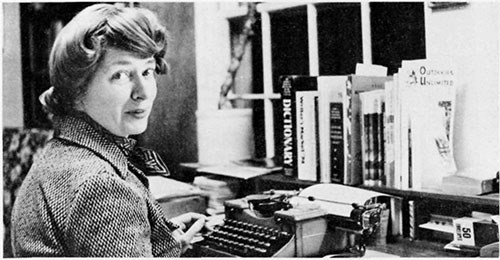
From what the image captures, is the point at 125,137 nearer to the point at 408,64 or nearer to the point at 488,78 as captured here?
the point at 408,64

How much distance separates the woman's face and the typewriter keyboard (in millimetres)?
325

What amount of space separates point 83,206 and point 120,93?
11.6 inches

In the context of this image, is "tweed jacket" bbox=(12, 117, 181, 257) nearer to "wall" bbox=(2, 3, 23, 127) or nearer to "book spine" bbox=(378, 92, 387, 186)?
"book spine" bbox=(378, 92, 387, 186)

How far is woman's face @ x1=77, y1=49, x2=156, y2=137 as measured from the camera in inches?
45.9

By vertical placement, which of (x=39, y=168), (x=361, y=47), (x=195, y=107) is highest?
(x=361, y=47)

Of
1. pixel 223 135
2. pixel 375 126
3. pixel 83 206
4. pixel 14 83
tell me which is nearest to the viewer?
pixel 83 206

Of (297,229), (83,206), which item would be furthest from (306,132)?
(83,206)

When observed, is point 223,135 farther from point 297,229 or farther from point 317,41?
point 297,229

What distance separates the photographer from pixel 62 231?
1.00 m

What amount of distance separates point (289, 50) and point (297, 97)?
38 centimetres

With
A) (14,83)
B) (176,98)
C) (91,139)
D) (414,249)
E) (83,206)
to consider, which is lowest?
(414,249)

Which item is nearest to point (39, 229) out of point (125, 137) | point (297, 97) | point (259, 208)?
point (125, 137)

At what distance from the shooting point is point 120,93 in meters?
1.18

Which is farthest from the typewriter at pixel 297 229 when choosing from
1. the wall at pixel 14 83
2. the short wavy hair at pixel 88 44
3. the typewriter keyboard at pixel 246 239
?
the wall at pixel 14 83
